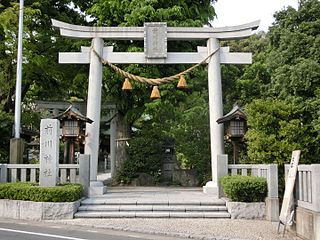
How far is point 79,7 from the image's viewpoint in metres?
23.6

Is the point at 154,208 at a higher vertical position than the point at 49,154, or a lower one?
lower

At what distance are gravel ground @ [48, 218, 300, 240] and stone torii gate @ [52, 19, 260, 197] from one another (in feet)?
15.6

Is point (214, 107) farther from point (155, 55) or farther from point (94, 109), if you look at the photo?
point (94, 109)

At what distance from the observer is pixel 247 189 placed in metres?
12.2

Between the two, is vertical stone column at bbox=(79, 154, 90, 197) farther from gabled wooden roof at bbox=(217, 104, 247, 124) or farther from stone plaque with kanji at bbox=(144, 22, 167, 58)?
gabled wooden roof at bbox=(217, 104, 247, 124)

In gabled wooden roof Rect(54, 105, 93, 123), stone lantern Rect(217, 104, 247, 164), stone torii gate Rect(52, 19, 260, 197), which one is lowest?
stone lantern Rect(217, 104, 247, 164)

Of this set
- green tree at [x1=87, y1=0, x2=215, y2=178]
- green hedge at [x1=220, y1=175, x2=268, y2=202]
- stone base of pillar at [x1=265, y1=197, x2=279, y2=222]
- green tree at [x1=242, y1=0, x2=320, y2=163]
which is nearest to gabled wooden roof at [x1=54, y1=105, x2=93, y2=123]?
green tree at [x1=87, y1=0, x2=215, y2=178]

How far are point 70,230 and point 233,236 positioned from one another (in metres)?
4.14

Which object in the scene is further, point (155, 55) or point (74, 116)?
point (155, 55)

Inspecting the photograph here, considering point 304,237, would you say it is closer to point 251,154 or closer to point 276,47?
point 251,154

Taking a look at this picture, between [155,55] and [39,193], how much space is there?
295 inches

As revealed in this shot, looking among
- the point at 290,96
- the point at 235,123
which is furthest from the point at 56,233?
the point at 290,96

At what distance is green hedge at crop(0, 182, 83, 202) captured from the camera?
475 inches

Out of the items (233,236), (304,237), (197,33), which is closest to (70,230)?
(233,236)
